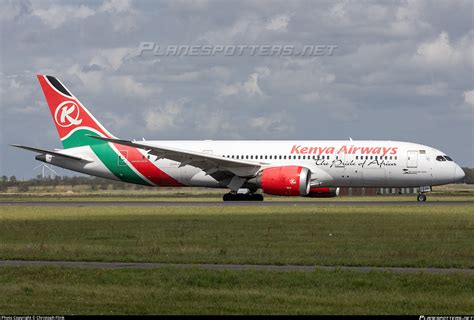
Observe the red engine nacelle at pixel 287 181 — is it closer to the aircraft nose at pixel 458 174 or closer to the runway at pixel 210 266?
the aircraft nose at pixel 458 174

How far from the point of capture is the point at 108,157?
56.8 meters

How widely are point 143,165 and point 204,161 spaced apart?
514 centimetres

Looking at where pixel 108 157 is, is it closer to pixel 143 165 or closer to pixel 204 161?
pixel 143 165

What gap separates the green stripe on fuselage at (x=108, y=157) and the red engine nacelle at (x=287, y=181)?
10169 mm

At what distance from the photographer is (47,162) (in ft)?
189

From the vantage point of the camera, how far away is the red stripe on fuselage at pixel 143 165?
2210 inches

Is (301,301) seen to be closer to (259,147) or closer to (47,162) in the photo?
(259,147)

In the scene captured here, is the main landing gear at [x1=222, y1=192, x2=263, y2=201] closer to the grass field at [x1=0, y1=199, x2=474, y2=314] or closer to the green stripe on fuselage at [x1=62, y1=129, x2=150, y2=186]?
the green stripe on fuselage at [x1=62, y1=129, x2=150, y2=186]

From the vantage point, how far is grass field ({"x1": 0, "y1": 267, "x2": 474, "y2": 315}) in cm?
1537

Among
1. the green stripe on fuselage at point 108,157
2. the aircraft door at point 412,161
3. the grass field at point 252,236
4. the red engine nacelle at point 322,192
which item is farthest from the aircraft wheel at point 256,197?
the grass field at point 252,236

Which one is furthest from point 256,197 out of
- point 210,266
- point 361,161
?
point 210,266

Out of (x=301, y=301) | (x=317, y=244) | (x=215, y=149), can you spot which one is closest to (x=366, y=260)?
(x=317, y=244)

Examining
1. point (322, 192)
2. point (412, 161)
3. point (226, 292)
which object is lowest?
point (226, 292)

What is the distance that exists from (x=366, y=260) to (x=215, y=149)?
34.3 meters
